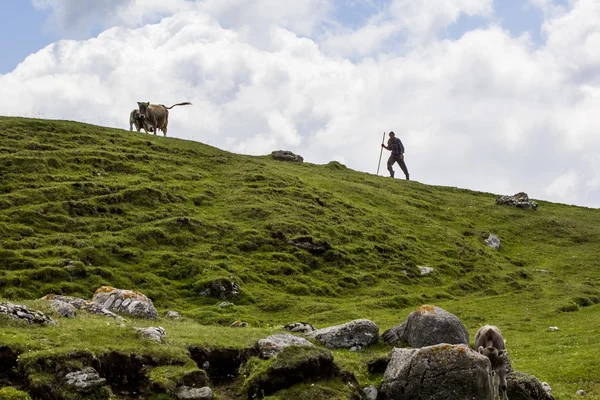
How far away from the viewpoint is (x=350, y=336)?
82.2 feet

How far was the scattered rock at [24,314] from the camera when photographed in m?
20.5

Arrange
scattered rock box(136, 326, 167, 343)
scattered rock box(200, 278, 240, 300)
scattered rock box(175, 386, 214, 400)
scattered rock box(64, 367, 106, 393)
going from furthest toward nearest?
scattered rock box(200, 278, 240, 300) → scattered rock box(136, 326, 167, 343) → scattered rock box(175, 386, 214, 400) → scattered rock box(64, 367, 106, 393)

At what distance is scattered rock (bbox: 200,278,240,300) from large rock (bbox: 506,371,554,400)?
20337 mm

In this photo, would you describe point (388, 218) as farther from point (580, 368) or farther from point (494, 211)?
point (580, 368)

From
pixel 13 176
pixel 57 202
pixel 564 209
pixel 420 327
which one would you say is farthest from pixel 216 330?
pixel 564 209

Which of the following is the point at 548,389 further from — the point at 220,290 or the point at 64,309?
the point at 220,290

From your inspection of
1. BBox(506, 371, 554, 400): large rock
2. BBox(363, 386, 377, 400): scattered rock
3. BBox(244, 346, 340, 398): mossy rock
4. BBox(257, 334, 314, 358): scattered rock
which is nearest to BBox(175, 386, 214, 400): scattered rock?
BBox(244, 346, 340, 398): mossy rock

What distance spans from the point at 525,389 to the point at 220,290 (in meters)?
21.1

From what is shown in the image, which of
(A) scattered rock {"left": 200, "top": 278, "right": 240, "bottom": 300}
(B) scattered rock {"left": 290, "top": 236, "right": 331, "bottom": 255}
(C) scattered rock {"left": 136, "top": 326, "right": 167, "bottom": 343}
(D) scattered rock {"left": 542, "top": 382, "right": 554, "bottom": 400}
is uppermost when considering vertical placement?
(B) scattered rock {"left": 290, "top": 236, "right": 331, "bottom": 255}

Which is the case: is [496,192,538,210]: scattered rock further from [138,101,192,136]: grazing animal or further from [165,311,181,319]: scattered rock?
[165,311,181,319]: scattered rock

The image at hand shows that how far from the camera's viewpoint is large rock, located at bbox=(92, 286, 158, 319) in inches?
1081

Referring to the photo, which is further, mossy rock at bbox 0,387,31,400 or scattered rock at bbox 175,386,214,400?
scattered rock at bbox 175,386,214,400

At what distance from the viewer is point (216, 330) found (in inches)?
985

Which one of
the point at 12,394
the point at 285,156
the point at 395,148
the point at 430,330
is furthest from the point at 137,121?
the point at 12,394
